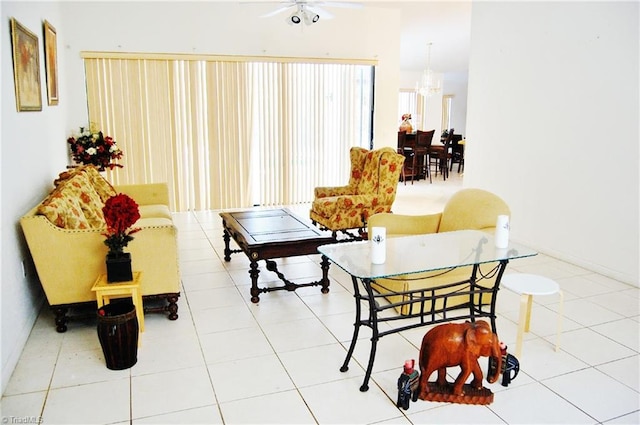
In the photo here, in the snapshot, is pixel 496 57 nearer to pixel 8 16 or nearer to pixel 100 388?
pixel 8 16

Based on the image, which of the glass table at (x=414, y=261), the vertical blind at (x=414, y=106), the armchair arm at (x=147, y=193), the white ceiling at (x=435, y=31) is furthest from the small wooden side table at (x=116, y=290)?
the vertical blind at (x=414, y=106)

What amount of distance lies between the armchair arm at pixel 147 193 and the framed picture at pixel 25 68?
1356 mm

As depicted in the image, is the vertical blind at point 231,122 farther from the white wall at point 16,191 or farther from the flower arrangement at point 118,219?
the flower arrangement at point 118,219

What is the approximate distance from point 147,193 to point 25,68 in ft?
6.41

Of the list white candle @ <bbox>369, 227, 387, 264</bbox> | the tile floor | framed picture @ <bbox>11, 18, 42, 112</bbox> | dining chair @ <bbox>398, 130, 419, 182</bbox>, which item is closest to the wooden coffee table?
the tile floor

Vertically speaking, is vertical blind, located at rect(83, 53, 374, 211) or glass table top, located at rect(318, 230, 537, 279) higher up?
vertical blind, located at rect(83, 53, 374, 211)

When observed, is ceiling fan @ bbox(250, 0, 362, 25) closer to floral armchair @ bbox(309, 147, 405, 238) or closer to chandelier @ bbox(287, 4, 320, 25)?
chandelier @ bbox(287, 4, 320, 25)

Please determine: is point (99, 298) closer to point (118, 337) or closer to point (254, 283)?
point (118, 337)

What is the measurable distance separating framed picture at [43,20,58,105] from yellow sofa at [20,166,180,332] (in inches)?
71.1

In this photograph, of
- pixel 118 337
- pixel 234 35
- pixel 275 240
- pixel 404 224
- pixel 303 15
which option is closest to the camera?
pixel 118 337

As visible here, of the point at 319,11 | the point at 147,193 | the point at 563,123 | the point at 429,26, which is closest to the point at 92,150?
the point at 147,193

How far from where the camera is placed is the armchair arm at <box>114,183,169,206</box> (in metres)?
5.29

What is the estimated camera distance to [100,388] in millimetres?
2584

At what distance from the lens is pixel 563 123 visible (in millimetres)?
4723
